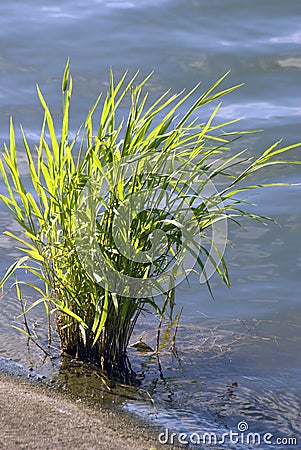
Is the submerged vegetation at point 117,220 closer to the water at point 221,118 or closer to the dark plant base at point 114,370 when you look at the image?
the dark plant base at point 114,370

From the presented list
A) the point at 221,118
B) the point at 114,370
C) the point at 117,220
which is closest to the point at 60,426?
the point at 114,370

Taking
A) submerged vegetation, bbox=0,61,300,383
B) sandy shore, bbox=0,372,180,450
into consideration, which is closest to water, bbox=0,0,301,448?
sandy shore, bbox=0,372,180,450

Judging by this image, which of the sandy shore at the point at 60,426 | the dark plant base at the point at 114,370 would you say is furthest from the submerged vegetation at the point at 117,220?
the sandy shore at the point at 60,426

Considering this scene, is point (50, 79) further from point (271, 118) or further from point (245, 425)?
point (245, 425)

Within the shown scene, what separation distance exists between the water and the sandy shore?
20 centimetres

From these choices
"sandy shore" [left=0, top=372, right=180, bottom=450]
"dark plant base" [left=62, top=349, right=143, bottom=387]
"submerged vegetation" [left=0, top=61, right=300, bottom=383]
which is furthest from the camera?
"dark plant base" [left=62, top=349, right=143, bottom=387]

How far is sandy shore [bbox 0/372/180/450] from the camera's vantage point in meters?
2.58

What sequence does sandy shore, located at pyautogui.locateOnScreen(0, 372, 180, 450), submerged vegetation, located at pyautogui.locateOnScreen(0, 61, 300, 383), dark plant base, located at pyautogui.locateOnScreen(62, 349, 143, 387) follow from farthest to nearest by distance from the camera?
dark plant base, located at pyautogui.locateOnScreen(62, 349, 143, 387)
submerged vegetation, located at pyautogui.locateOnScreen(0, 61, 300, 383)
sandy shore, located at pyautogui.locateOnScreen(0, 372, 180, 450)

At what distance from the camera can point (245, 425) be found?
308cm

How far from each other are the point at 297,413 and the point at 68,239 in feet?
3.89

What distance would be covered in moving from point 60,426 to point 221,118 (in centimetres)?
407

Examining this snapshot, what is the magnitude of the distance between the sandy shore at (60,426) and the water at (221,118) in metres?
0.20

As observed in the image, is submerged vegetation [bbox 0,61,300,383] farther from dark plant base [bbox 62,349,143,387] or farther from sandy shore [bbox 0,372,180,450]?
sandy shore [bbox 0,372,180,450]

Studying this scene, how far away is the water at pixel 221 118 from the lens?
3350 millimetres
